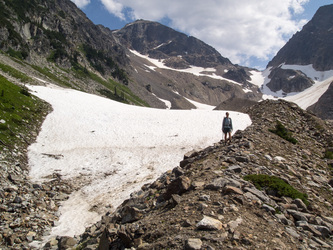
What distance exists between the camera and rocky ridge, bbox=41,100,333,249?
546cm

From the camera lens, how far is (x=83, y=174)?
1745 cm

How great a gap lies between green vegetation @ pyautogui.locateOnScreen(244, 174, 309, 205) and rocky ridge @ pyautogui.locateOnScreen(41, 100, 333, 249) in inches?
7.5

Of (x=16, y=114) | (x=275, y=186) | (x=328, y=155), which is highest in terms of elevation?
(x=328, y=155)

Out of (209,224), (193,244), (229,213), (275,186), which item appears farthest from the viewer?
(275,186)

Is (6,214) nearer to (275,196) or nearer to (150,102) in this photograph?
(275,196)

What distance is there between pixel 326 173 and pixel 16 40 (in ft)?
383

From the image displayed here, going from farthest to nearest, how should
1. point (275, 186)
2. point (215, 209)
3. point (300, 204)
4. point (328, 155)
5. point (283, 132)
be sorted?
point (283, 132) < point (328, 155) < point (275, 186) < point (300, 204) < point (215, 209)

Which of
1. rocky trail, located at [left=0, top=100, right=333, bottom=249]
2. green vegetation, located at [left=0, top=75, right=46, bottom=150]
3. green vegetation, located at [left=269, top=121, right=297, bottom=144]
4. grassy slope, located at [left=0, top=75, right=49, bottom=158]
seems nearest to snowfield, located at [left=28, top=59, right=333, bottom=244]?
grassy slope, located at [left=0, top=75, right=49, bottom=158]

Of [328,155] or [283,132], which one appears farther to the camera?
[283,132]

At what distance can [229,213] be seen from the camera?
6242mm

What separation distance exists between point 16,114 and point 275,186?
25220 mm

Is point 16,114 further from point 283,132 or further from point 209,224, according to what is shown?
point 283,132

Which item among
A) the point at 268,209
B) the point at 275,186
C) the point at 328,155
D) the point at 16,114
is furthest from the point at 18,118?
the point at 328,155

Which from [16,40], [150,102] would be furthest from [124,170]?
[150,102]
